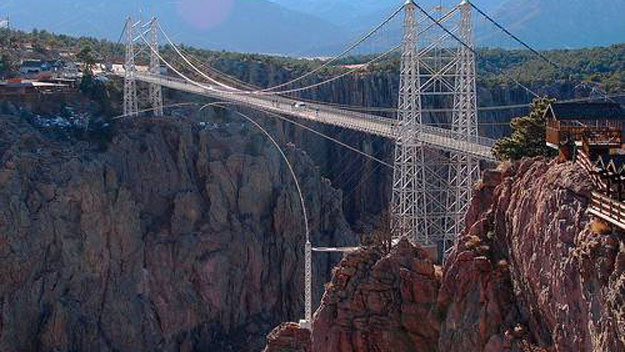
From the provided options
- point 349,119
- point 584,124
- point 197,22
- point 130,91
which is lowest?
point 584,124

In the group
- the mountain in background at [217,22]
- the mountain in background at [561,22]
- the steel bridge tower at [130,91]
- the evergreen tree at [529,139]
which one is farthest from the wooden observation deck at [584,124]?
the mountain in background at [217,22]

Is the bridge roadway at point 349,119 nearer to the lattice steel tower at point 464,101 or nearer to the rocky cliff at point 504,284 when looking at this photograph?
the lattice steel tower at point 464,101

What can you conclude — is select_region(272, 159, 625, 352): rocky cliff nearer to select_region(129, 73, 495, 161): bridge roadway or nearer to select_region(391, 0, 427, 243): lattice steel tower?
select_region(391, 0, 427, 243): lattice steel tower

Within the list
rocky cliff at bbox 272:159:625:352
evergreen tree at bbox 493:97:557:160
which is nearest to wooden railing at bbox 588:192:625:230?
rocky cliff at bbox 272:159:625:352

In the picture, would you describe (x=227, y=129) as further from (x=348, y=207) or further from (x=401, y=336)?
(x=401, y=336)

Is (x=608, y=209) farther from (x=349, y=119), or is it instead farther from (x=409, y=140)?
(x=349, y=119)

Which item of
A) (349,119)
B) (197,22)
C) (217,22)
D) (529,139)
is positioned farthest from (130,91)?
(217,22)
